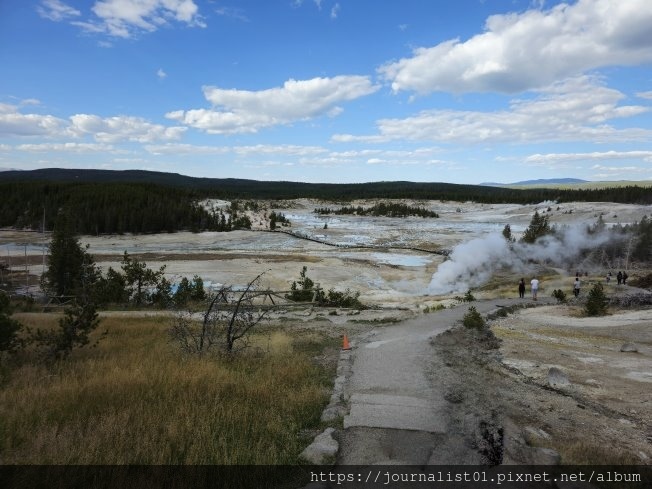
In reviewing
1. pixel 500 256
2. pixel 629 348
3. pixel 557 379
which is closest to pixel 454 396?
pixel 557 379

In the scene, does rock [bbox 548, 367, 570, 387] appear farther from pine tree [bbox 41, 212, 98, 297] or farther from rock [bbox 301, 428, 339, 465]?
pine tree [bbox 41, 212, 98, 297]

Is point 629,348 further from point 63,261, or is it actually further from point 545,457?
point 63,261

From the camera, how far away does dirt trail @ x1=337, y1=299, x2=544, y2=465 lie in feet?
20.4

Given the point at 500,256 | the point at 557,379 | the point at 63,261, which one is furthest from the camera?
the point at 500,256

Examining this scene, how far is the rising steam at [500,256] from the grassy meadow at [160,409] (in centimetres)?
2455

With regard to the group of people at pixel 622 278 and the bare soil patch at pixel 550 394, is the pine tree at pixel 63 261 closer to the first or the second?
the bare soil patch at pixel 550 394

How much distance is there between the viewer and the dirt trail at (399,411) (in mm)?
6207

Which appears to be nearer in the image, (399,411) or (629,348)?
(399,411)

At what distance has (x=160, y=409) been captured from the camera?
7.20 m

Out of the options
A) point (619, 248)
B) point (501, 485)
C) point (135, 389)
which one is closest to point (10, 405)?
point (135, 389)

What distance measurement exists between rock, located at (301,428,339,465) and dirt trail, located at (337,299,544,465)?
127 millimetres

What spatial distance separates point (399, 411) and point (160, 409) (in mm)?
3777

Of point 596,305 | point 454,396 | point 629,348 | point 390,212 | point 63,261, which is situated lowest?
point 596,305

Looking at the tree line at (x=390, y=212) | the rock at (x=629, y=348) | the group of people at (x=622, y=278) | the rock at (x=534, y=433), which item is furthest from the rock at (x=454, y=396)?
the tree line at (x=390, y=212)
